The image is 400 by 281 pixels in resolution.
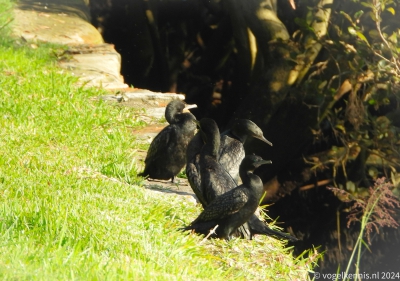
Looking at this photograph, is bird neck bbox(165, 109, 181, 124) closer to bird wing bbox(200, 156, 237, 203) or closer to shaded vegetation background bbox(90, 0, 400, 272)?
bird wing bbox(200, 156, 237, 203)

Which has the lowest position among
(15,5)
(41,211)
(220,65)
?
(220,65)

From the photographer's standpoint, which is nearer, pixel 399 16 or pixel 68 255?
pixel 68 255

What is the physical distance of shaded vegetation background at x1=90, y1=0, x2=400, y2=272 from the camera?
850 centimetres

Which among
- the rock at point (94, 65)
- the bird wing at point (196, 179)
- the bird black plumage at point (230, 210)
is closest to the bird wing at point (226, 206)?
the bird black plumage at point (230, 210)

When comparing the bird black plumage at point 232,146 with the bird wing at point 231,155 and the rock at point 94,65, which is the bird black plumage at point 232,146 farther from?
the rock at point 94,65

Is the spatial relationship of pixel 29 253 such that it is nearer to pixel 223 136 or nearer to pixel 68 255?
pixel 68 255

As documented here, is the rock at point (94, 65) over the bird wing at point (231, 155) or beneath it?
beneath

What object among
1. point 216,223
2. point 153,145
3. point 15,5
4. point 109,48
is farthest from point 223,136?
point 15,5

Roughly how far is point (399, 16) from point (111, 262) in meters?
6.20

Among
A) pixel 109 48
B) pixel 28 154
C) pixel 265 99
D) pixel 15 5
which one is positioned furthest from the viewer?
pixel 15 5

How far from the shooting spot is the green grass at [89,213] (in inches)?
146

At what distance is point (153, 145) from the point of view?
620cm

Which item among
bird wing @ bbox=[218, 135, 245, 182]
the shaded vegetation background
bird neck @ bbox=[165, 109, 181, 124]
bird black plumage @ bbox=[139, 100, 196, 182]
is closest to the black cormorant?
bird wing @ bbox=[218, 135, 245, 182]

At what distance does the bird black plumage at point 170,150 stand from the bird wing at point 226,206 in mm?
1256
